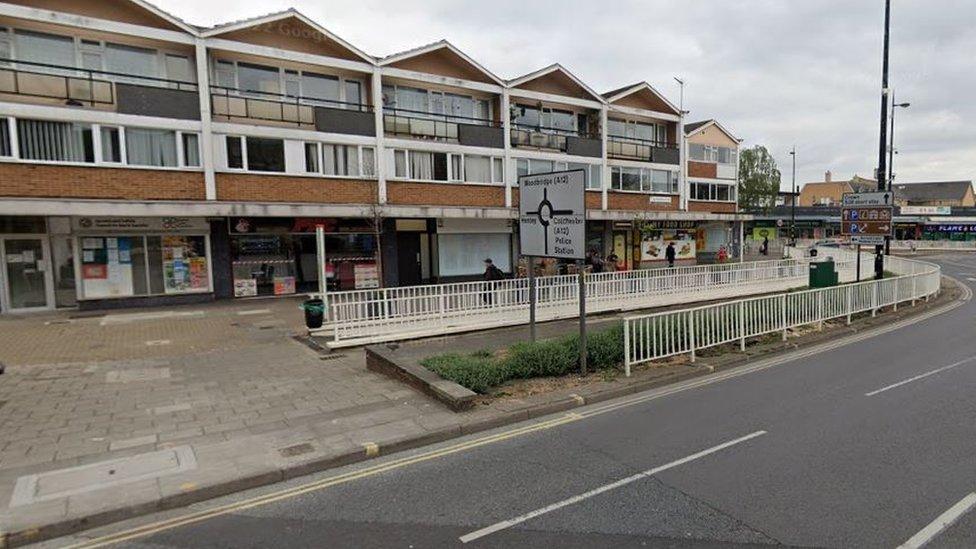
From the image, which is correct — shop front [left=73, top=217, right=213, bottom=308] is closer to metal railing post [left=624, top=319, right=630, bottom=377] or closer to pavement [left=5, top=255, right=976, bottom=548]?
metal railing post [left=624, top=319, right=630, bottom=377]

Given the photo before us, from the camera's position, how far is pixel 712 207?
34438 millimetres

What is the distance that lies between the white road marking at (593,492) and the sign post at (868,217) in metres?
13.4

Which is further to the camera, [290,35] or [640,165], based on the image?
[640,165]

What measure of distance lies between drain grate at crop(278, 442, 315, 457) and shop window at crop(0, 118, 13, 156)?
48.4 ft

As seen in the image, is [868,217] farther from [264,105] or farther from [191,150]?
[191,150]

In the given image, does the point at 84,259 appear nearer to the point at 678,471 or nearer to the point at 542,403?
the point at 542,403

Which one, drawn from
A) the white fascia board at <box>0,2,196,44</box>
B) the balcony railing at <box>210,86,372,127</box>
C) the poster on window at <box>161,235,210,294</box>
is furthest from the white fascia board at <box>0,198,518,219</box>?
the white fascia board at <box>0,2,196,44</box>

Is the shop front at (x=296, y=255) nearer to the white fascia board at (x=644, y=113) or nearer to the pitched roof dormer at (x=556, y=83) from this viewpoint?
the pitched roof dormer at (x=556, y=83)

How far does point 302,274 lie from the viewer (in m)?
20.4

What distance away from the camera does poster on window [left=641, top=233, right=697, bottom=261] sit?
3152 cm

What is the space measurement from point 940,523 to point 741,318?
663cm

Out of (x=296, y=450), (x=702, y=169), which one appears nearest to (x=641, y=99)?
(x=702, y=169)

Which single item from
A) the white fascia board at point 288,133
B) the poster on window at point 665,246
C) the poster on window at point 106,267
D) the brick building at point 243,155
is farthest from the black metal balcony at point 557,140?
the poster on window at point 106,267

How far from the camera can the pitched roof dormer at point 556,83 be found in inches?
993
